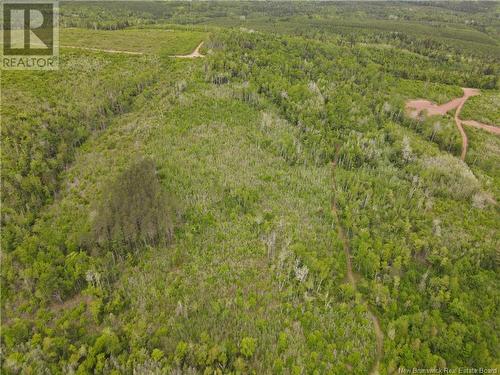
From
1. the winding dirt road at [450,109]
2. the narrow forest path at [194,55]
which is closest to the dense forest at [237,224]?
the winding dirt road at [450,109]

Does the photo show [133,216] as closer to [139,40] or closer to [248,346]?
[248,346]

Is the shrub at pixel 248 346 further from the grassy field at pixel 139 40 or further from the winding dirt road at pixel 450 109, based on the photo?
the grassy field at pixel 139 40

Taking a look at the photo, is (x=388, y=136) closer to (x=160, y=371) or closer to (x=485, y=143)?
(x=485, y=143)

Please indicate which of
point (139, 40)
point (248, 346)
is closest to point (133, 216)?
point (248, 346)

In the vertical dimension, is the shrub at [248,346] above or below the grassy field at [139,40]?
below

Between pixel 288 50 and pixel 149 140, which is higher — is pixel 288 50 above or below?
above

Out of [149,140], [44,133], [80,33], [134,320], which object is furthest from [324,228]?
[80,33]

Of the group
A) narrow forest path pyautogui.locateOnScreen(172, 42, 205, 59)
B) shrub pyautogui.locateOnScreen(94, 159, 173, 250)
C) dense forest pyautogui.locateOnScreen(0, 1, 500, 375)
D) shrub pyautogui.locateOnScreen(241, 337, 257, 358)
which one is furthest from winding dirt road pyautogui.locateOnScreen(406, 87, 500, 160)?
shrub pyautogui.locateOnScreen(241, 337, 257, 358)

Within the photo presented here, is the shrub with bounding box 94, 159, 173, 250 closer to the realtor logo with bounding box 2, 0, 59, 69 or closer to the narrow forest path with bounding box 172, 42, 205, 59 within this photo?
the realtor logo with bounding box 2, 0, 59, 69
